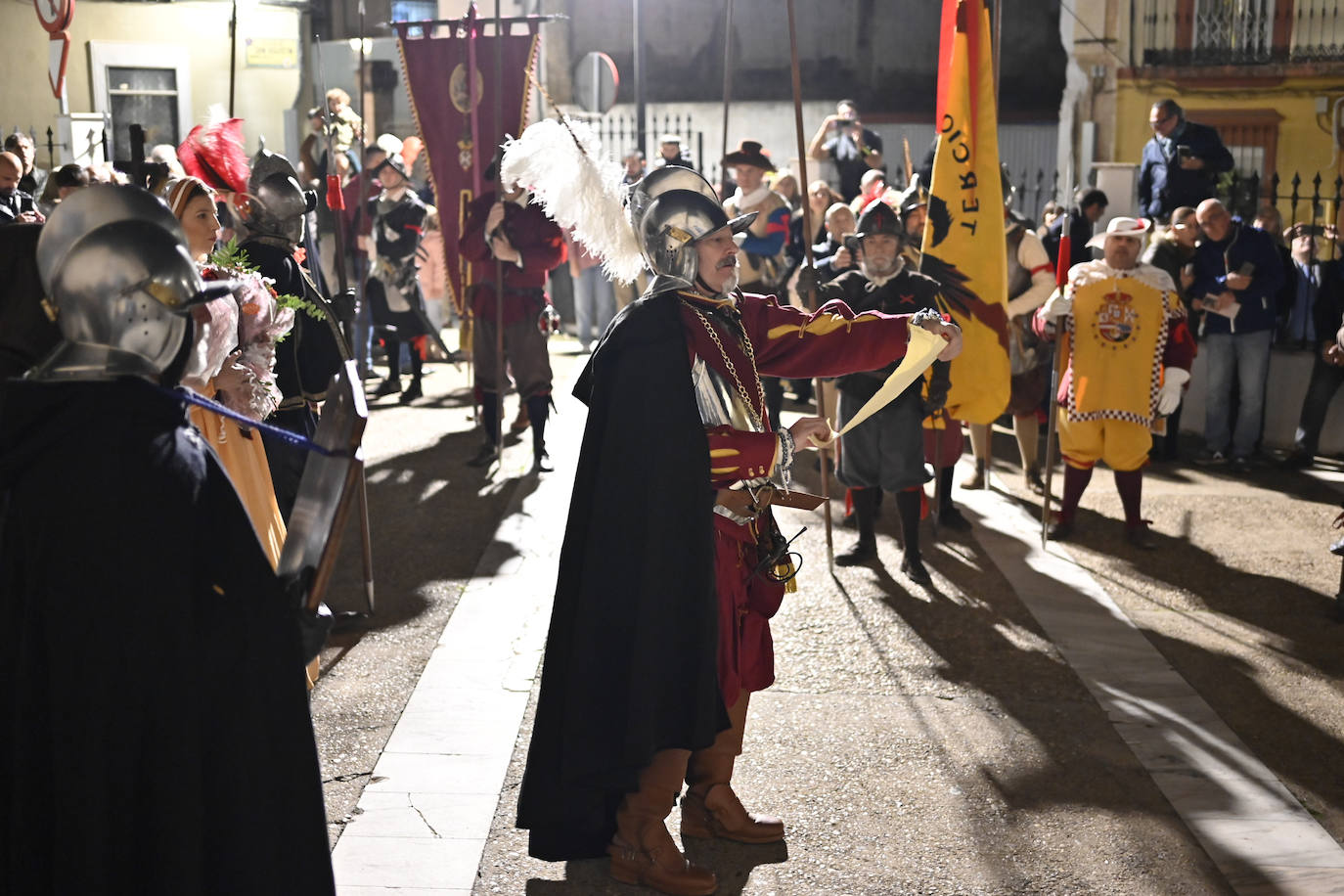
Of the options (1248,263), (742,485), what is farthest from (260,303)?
(1248,263)

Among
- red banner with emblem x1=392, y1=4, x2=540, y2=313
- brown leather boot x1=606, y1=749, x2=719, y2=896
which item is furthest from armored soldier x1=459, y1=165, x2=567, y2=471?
brown leather boot x1=606, y1=749, x2=719, y2=896

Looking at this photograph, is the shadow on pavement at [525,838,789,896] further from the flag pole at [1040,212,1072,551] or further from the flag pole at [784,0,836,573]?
the flag pole at [1040,212,1072,551]

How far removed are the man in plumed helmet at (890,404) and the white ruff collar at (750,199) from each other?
3.23 meters

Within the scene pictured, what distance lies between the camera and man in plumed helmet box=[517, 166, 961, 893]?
3.76 m

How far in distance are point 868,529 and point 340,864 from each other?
12.9 ft

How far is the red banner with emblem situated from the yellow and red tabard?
4.93 metres

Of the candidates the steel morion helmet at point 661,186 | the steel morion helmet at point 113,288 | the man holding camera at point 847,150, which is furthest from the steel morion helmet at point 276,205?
the man holding camera at point 847,150

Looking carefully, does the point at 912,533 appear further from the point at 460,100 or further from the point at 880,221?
the point at 460,100

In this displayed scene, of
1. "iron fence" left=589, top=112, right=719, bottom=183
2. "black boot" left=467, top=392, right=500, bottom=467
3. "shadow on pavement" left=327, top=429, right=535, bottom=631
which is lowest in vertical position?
"shadow on pavement" left=327, top=429, right=535, bottom=631

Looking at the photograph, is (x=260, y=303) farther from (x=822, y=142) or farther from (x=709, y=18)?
(x=709, y=18)

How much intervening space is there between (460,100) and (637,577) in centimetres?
794

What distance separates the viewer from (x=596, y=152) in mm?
4523

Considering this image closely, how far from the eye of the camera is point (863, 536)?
24.0 feet

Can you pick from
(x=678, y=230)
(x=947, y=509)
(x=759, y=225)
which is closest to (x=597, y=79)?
(x=759, y=225)
